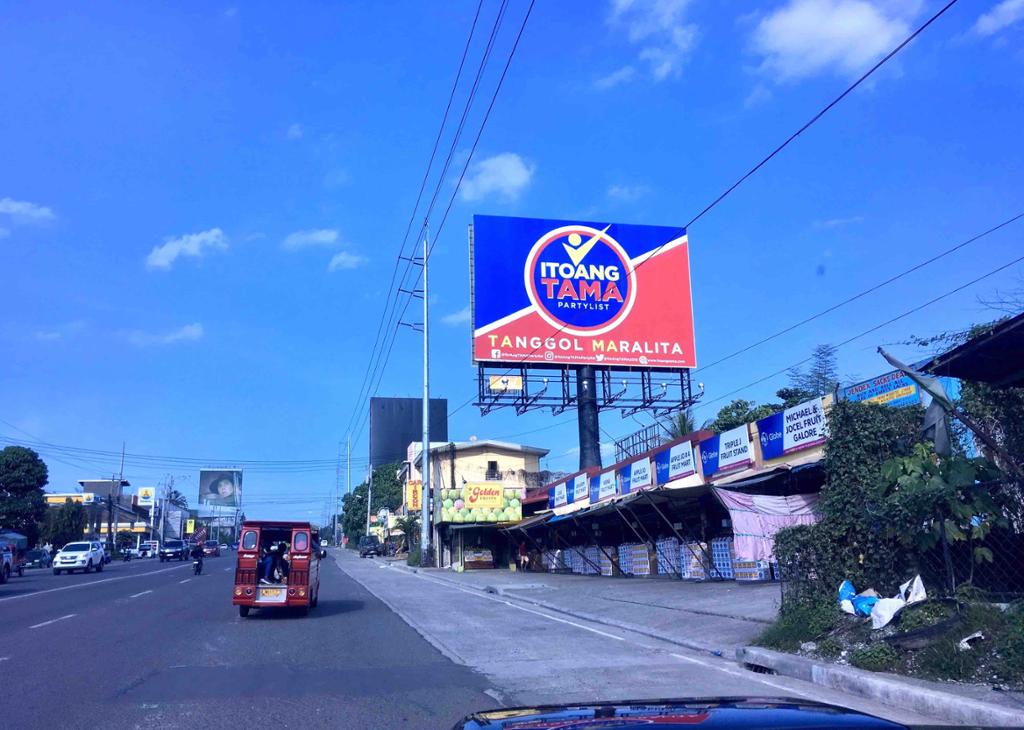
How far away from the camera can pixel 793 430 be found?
2114cm

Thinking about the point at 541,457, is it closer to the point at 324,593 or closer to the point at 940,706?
the point at 324,593

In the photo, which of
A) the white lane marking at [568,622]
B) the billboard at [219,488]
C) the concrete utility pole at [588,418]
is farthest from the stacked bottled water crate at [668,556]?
the billboard at [219,488]

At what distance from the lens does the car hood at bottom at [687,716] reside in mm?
2949

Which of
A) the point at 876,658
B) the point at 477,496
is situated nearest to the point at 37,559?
the point at 477,496

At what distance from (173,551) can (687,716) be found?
82.1 m

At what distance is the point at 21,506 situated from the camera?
62.4m

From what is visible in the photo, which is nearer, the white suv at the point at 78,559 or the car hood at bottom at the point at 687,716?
the car hood at bottom at the point at 687,716

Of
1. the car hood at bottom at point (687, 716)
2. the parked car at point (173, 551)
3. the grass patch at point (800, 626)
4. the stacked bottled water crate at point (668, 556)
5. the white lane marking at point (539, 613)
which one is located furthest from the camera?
the parked car at point (173, 551)

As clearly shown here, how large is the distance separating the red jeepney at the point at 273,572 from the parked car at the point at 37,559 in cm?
5207

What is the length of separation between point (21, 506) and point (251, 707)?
63230 millimetres

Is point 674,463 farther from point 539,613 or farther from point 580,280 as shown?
point 580,280

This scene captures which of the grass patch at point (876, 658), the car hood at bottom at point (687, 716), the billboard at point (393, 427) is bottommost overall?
the grass patch at point (876, 658)

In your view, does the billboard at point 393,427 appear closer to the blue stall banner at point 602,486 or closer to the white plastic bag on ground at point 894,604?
the blue stall banner at point 602,486

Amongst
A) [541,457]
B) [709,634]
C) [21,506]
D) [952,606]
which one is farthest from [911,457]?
[21,506]
